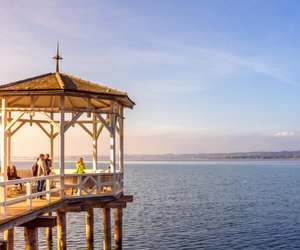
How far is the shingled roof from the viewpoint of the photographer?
1794cm

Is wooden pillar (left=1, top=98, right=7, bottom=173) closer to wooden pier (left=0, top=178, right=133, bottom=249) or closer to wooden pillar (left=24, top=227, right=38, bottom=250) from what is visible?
wooden pier (left=0, top=178, right=133, bottom=249)

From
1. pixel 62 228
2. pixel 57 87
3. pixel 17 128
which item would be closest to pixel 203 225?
pixel 17 128

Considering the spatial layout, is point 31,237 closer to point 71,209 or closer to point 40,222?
point 40,222

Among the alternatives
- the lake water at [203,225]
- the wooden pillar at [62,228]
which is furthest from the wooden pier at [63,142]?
the lake water at [203,225]

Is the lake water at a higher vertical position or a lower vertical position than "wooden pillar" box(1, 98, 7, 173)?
lower

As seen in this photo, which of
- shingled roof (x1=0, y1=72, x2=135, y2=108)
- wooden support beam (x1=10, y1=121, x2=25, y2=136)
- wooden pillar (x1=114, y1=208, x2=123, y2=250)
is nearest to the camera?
shingled roof (x1=0, y1=72, x2=135, y2=108)

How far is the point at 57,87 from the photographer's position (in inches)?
710

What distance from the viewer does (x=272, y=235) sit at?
31109mm

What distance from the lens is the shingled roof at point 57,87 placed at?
58.9 ft

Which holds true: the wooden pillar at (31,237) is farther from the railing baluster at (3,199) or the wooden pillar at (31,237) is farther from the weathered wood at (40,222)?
the railing baluster at (3,199)

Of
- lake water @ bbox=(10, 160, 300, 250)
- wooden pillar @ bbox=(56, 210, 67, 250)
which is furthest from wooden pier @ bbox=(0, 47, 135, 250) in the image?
lake water @ bbox=(10, 160, 300, 250)

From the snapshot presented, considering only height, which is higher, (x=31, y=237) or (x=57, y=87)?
(x=57, y=87)

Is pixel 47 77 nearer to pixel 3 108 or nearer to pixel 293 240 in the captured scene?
pixel 3 108

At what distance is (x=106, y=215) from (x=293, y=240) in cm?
1464
